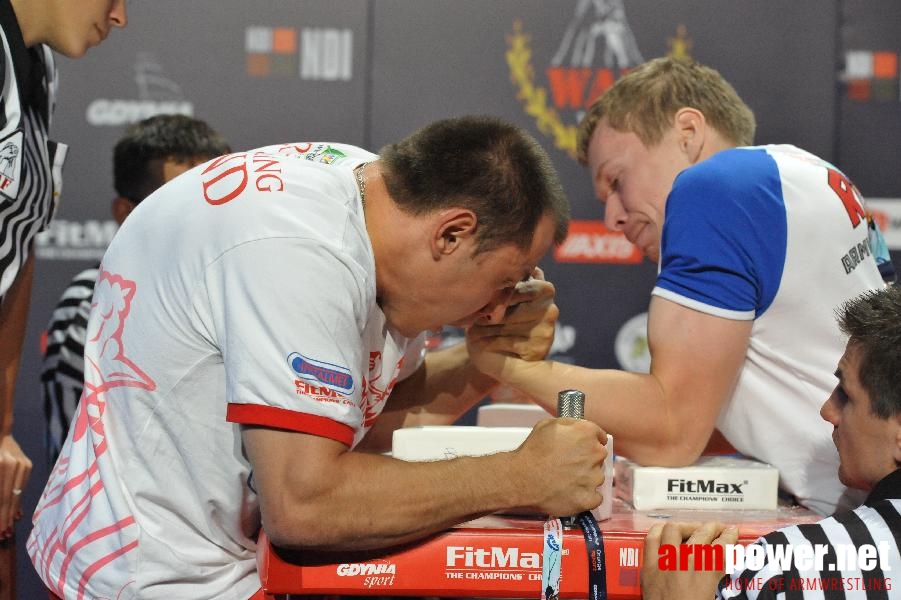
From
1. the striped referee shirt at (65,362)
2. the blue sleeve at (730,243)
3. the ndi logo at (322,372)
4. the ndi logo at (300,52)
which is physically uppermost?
the ndi logo at (300,52)

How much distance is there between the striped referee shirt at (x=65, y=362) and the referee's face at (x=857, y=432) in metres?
1.99

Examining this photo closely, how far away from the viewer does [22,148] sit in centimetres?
190

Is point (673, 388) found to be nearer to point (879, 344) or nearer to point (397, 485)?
point (879, 344)

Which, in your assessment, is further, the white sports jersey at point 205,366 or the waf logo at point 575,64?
the waf logo at point 575,64

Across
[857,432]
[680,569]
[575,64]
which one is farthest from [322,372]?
[575,64]

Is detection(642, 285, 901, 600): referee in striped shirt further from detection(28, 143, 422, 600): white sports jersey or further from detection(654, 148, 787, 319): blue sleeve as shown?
detection(28, 143, 422, 600): white sports jersey

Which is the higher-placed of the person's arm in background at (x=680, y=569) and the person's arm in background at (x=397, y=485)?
the person's arm in background at (x=397, y=485)

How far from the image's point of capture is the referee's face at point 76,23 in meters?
1.91

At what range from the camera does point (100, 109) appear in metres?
3.45

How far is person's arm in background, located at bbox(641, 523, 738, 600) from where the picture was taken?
4.25 ft

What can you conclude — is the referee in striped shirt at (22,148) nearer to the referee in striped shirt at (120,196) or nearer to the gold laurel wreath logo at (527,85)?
the referee in striped shirt at (120,196)

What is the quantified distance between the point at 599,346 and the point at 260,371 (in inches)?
93.7

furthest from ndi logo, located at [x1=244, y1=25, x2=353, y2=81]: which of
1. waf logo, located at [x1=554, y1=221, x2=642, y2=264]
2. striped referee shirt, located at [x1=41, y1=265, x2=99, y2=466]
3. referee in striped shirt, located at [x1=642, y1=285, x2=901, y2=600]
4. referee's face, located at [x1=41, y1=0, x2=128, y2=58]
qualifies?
referee in striped shirt, located at [x1=642, y1=285, x2=901, y2=600]

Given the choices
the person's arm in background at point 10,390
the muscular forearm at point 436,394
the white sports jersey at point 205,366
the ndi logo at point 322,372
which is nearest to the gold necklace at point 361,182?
the white sports jersey at point 205,366
